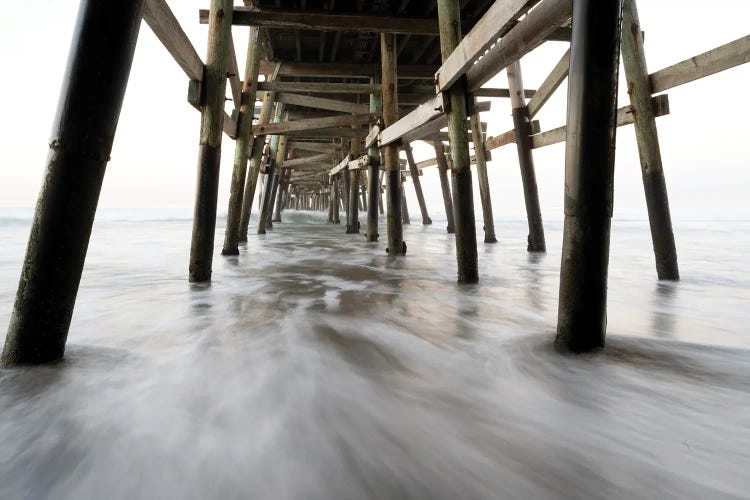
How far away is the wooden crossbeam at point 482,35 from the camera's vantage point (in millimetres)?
2250

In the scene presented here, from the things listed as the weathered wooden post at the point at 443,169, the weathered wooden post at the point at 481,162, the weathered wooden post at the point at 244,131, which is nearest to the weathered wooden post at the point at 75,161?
the weathered wooden post at the point at 244,131

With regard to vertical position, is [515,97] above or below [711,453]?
above

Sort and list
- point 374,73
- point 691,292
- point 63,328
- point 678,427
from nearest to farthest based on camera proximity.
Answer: point 678,427 < point 63,328 < point 691,292 < point 374,73

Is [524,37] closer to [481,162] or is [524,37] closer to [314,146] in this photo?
[481,162]

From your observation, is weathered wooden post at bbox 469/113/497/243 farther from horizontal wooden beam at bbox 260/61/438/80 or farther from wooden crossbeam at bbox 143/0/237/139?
wooden crossbeam at bbox 143/0/237/139

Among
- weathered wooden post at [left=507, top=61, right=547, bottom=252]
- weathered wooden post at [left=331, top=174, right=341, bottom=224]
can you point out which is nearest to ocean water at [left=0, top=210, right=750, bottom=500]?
weathered wooden post at [left=507, top=61, right=547, bottom=252]

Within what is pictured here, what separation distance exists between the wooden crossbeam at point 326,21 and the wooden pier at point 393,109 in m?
0.02

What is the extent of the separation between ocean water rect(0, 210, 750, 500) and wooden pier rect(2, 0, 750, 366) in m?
0.37

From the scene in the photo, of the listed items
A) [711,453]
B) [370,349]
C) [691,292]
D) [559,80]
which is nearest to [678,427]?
[711,453]

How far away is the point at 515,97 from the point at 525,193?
1355 mm

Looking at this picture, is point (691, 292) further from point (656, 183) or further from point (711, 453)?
point (711, 453)

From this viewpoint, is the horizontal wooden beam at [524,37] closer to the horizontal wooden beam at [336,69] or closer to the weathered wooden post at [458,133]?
the weathered wooden post at [458,133]

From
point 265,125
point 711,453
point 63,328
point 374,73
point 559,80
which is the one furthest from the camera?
point 374,73

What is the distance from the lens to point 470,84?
325 cm
